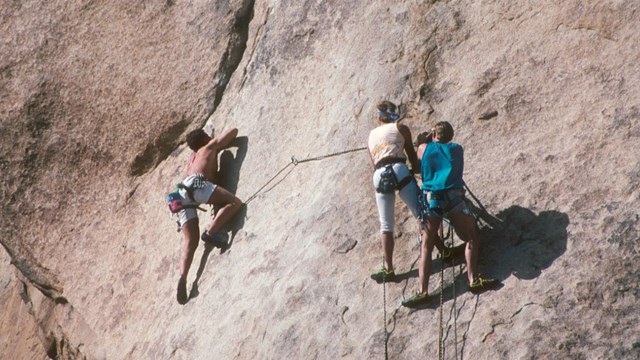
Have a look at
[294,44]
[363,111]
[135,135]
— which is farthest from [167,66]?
[363,111]

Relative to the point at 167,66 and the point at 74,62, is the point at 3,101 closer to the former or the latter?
the point at 74,62

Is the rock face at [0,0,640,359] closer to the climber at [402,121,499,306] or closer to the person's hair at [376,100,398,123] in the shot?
the climber at [402,121,499,306]

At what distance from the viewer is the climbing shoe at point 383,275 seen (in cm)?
1070

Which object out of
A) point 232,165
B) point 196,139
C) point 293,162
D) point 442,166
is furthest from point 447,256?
point 196,139

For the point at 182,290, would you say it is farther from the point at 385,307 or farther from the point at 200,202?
the point at 385,307

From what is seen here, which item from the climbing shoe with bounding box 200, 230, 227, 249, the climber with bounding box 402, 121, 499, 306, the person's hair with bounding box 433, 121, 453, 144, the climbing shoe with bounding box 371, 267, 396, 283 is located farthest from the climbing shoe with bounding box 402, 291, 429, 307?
the climbing shoe with bounding box 200, 230, 227, 249

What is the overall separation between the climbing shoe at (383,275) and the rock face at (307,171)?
0.10 metres

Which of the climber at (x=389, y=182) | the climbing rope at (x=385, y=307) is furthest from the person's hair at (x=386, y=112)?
the climbing rope at (x=385, y=307)

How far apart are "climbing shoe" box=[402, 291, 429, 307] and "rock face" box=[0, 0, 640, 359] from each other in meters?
0.11

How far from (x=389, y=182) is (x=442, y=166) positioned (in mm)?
559

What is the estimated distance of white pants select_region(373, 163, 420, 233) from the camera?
35.0ft

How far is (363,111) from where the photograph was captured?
12352 millimetres

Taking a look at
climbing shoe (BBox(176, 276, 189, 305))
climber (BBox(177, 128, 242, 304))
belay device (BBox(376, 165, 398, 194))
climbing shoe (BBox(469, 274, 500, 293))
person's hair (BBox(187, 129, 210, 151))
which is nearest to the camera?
climbing shoe (BBox(469, 274, 500, 293))

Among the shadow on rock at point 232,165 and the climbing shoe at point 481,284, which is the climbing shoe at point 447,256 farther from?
the shadow on rock at point 232,165
